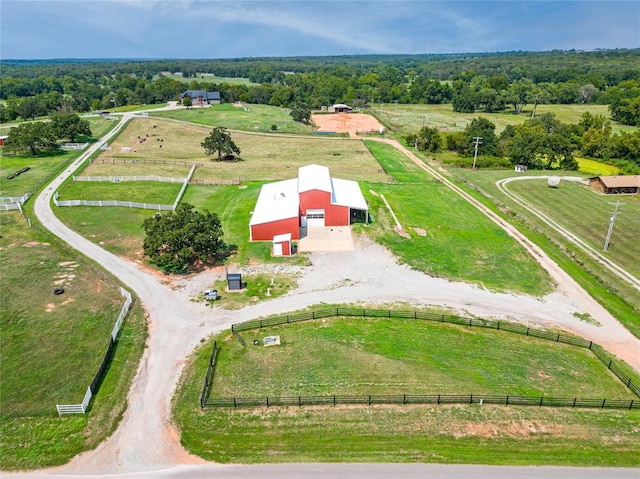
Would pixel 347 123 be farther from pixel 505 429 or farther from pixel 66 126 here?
pixel 505 429

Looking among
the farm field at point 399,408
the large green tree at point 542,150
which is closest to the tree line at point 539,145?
the large green tree at point 542,150

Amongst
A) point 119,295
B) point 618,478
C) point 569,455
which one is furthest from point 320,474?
point 119,295

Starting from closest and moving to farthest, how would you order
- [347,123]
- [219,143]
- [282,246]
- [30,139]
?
[282,246] < [30,139] < [219,143] < [347,123]

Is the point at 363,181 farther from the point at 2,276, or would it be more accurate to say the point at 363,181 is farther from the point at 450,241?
the point at 2,276

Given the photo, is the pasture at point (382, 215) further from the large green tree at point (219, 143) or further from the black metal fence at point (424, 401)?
the black metal fence at point (424, 401)

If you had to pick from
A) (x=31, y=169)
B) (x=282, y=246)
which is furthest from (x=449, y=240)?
(x=31, y=169)

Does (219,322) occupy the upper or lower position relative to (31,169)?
lower

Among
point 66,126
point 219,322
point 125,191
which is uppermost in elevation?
Answer: point 66,126
